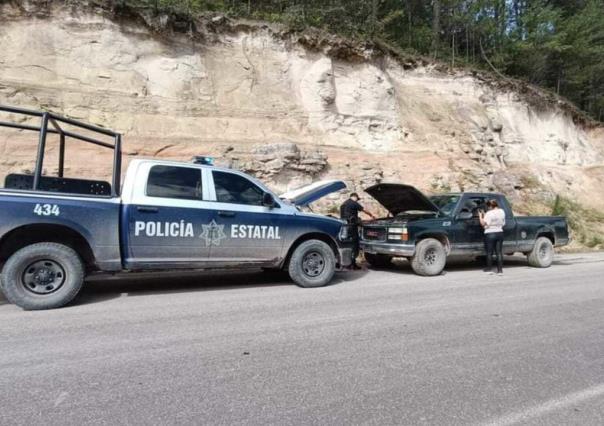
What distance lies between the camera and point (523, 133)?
931 inches

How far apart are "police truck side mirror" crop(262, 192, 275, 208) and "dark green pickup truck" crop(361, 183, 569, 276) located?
10.5 feet

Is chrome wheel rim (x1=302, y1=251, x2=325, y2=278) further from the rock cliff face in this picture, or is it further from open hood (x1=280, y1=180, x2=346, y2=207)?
the rock cliff face

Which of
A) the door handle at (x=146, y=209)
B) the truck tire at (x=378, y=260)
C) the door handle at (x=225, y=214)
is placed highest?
the door handle at (x=146, y=209)

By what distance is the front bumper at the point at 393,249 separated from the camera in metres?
8.78

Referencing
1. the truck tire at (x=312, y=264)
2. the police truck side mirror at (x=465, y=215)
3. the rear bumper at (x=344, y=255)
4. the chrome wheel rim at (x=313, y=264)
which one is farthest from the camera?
the police truck side mirror at (x=465, y=215)

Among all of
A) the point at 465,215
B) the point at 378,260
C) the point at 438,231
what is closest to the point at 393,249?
the point at 438,231

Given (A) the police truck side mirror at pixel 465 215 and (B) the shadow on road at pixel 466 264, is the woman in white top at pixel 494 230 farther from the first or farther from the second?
(B) the shadow on road at pixel 466 264

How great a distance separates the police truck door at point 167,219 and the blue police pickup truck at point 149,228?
0.05ft

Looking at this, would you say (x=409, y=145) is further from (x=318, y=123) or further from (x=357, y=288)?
(x=357, y=288)

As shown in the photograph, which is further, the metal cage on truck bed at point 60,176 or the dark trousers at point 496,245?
the dark trousers at point 496,245

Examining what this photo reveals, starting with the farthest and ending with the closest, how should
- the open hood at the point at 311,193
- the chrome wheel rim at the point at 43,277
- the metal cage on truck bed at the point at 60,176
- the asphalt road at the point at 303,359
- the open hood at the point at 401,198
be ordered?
the open hood at the point at 401,198 < the open hood at the point at 311,193 < the metal cage on truck bed at the point at 60,176 < the chrome wheel rim at the point at 43,277 < the asphalt road at the point at 303,359

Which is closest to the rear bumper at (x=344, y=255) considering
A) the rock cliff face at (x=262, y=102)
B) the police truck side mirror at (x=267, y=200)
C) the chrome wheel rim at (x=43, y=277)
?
the police truck side mirror at (x=267, y=200)

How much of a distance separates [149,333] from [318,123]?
1428 cm

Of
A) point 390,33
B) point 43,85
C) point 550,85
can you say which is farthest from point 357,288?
point 550,85
